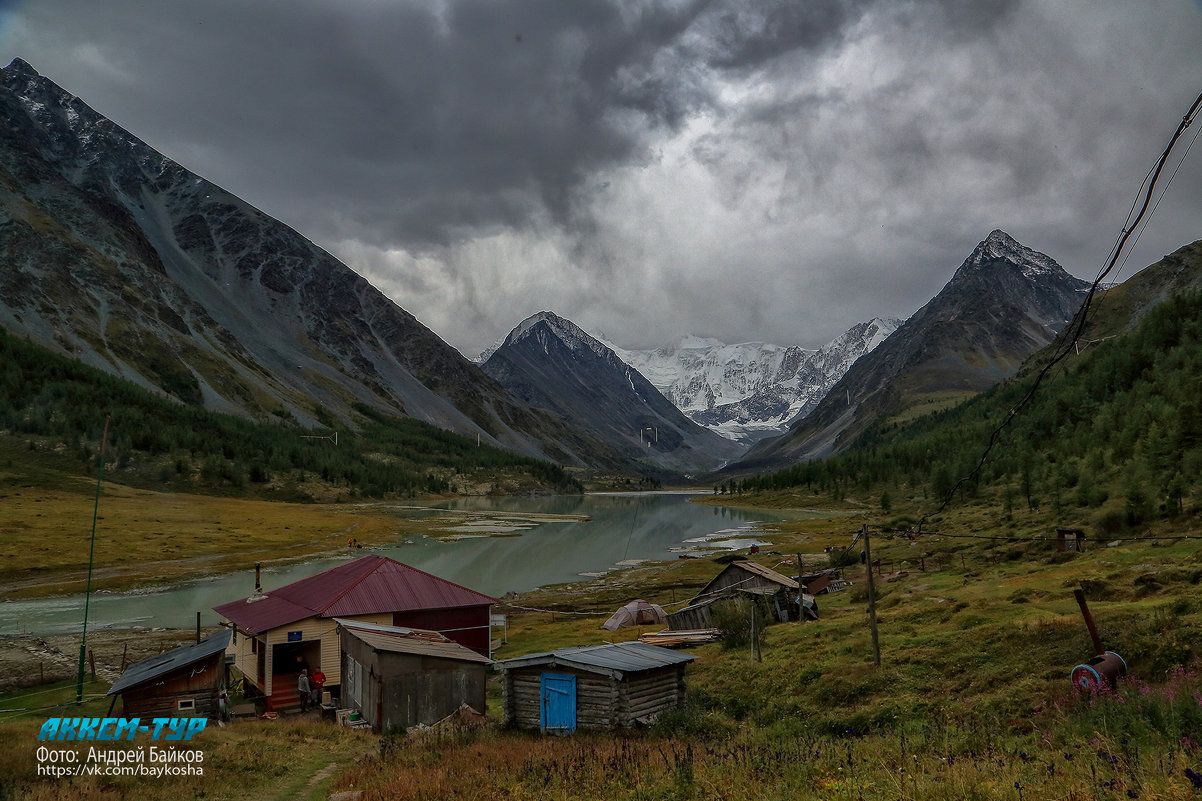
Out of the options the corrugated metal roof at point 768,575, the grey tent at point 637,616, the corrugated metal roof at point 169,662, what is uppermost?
the corrugated metal roof at point 768,575

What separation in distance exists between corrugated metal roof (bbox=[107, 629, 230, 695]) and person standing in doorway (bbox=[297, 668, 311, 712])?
373 cm

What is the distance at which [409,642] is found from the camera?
89.0ft

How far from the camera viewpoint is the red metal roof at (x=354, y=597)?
31844 mm

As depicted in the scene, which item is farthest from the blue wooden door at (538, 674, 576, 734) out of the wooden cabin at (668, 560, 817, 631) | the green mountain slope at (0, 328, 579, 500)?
the green mountain slope at (0, 328, 579, 500)

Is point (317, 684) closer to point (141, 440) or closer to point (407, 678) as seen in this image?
point (407, 678)

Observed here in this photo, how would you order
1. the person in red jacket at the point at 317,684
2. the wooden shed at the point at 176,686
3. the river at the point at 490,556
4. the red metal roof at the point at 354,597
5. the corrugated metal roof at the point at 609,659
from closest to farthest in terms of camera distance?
the corrugated metal roof at the point at 609,659, the wooden shed at the point at 176,686, the person in red jacket at the point at 317,684, the red metal roof at the point at 354,597, the river at the point at 490,556

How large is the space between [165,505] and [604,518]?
92806 millimetres

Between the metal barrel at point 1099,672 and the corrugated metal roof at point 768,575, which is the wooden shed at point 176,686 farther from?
the corrugated metal roof at point 768,575

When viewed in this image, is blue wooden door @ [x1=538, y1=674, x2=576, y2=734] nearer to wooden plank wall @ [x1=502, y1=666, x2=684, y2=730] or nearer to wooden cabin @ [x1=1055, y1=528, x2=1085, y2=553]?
wooden plank wall @ [x1=502, y1=666, x2=684, y2=730]

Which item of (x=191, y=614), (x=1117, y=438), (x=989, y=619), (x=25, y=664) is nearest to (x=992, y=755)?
(x=989, y=619)

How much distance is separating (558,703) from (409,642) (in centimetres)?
769

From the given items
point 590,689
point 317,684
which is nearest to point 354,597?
point 317,684

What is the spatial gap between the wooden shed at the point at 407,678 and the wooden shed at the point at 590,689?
2.81 metres

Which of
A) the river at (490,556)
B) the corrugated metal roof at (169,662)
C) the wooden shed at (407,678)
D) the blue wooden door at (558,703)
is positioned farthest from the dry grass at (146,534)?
the blue wooden door at (558,703)
